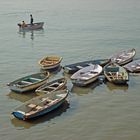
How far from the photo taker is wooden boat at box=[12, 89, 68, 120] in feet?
79.7

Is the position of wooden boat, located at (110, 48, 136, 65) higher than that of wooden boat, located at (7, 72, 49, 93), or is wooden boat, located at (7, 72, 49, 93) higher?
wooden boat, located at (110, 48, 136, 65)

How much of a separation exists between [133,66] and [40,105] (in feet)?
40.2

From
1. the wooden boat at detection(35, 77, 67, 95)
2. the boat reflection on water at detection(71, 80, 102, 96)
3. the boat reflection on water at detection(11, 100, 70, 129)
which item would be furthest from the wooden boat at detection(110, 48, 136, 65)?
the boat reflection on water at detection(11, 100, 70, 129)

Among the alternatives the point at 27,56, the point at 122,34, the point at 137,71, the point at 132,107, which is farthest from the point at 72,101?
the point at 122,34

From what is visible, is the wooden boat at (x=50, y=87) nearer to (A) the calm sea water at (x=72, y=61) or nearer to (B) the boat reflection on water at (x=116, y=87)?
(A) the calm sea water at (x=72, y=61)

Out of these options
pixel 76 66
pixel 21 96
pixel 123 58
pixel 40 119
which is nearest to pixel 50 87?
pixel 21 96

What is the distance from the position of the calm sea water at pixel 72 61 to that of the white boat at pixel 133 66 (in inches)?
50.5

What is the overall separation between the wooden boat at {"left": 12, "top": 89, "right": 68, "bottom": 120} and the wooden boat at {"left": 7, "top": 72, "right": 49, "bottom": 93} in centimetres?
257

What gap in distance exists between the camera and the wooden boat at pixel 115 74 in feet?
101

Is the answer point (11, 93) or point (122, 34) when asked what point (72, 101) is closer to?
point (11, 93)

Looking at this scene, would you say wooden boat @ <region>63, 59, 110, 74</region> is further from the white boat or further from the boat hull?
the boat hull

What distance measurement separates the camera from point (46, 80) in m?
30.7

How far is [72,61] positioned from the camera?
39844mm

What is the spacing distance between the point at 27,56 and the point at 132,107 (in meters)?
18.8
